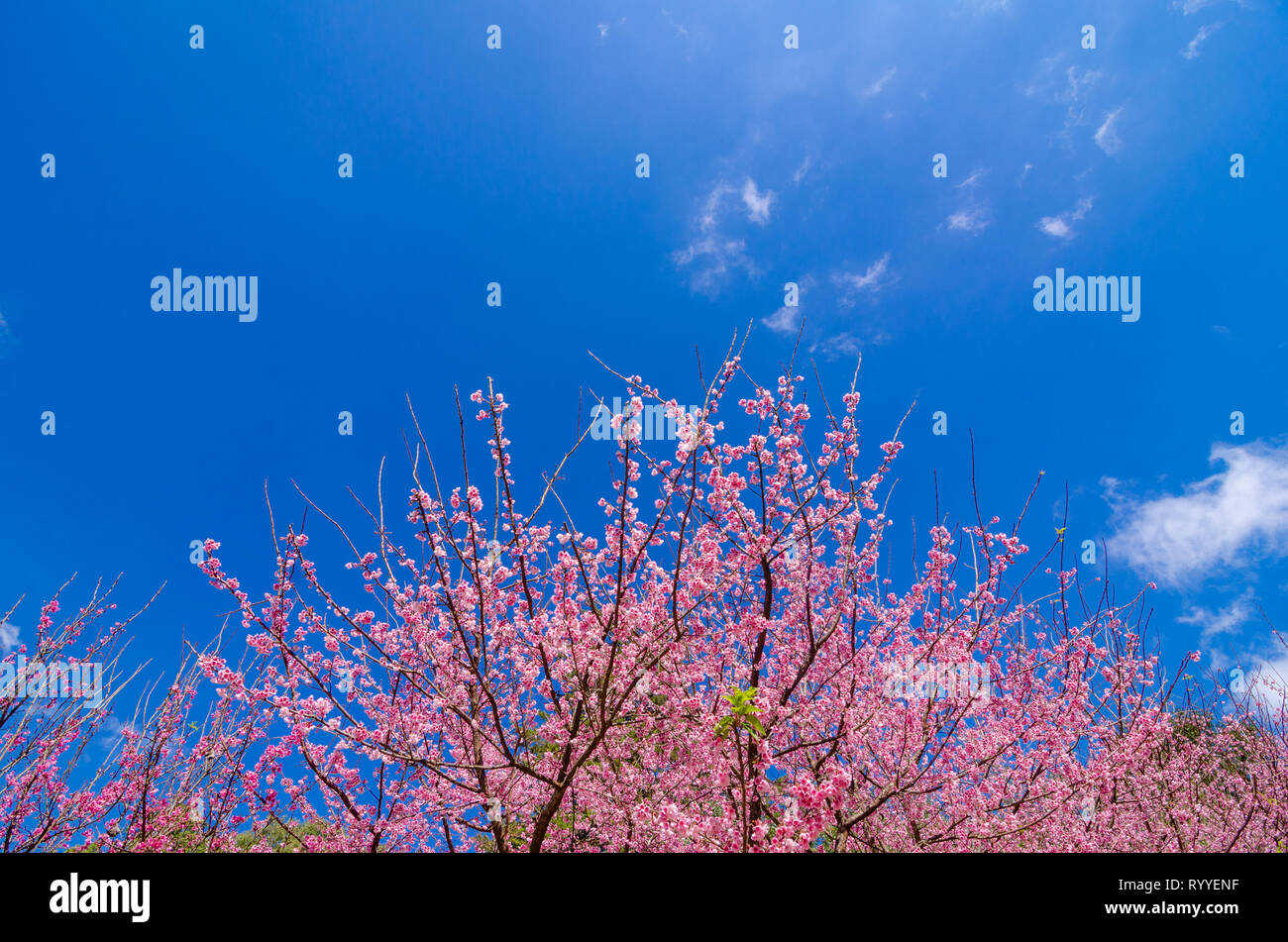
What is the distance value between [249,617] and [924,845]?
6.54 metres

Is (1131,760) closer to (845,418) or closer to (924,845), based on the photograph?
(924,845)

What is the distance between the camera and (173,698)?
7.68 metres
